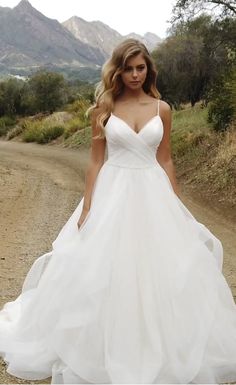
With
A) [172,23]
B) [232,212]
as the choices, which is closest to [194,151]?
[232,212]

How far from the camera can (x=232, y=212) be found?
9820mm

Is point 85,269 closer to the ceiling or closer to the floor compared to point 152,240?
closer to the floor

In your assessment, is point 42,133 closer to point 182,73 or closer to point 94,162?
point 182,73

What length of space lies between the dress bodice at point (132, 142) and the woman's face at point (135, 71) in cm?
26

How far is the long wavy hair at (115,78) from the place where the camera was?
368cm

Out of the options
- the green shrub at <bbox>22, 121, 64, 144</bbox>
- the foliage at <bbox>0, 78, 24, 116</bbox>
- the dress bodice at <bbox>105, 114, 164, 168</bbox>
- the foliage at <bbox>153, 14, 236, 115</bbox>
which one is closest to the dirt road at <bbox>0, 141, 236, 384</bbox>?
the dress bodice at <bbox>105, 114, 164, 168</bbox>

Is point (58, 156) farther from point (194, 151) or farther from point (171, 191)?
point (171, 191)

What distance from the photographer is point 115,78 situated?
3.74 m

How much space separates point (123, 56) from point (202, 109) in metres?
16.1

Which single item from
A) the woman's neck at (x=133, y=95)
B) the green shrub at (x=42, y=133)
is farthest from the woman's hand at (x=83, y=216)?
the green shrub at (x=42, y=133)

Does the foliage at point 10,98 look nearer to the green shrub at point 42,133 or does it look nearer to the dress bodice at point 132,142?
the green shrub at point 42,133

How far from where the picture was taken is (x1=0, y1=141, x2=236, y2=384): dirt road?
21.5 feet

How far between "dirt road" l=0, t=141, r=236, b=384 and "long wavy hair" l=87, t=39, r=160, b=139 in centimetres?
186

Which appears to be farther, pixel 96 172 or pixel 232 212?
pixel 232 212
